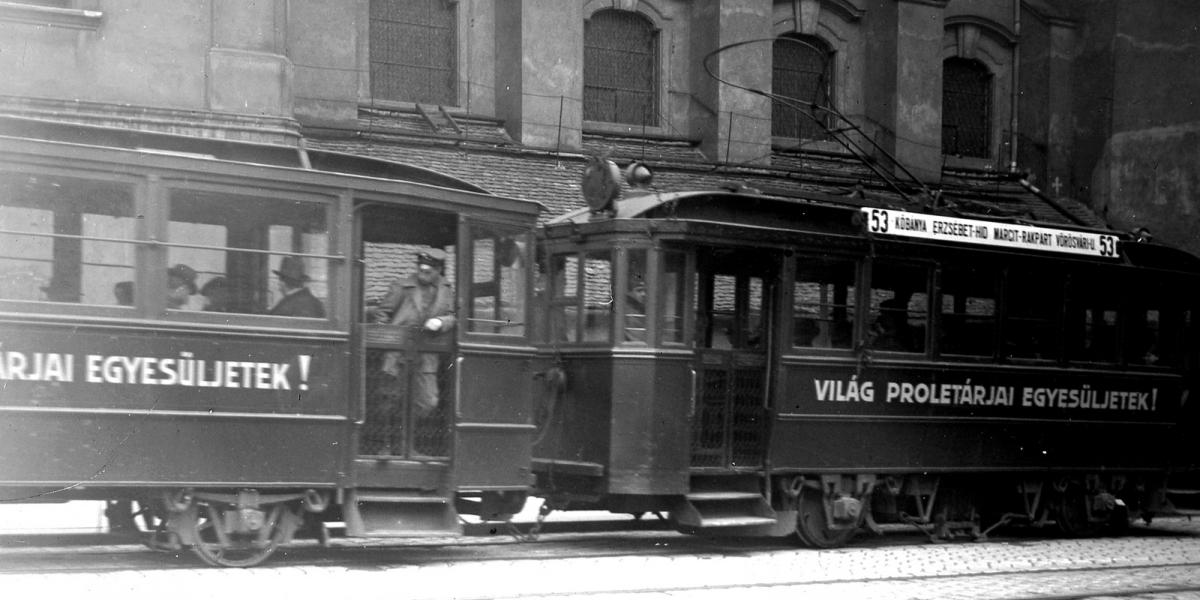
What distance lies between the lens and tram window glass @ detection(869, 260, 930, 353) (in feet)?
42.5

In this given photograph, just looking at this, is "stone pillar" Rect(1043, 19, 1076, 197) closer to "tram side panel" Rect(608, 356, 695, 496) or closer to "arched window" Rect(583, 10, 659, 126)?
"arched window" Rect(583, 10, 659, 126)

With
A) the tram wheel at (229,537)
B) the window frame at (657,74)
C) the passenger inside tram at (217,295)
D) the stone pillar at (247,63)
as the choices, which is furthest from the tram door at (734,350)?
the window frame at (657,74)

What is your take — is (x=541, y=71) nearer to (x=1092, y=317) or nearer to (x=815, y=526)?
(x=1092, y=317)

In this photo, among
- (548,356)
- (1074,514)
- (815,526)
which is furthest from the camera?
(1074,514)

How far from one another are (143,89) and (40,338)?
9.13 metres

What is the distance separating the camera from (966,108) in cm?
2595

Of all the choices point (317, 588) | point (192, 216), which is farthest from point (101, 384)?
point (317, 588)

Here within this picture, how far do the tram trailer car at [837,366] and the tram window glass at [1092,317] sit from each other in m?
0.02

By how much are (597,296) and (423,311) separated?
211 cm

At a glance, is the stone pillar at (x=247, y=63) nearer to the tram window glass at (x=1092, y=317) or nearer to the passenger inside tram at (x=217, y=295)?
the passenger inside tram at (x=217, y=295)

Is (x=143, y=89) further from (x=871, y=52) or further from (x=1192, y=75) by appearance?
(x=1192, y=75)

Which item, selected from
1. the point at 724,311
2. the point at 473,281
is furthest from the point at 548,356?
the point at 473,281

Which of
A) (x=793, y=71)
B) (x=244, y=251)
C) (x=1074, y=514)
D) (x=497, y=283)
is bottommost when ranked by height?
(x=1074, y=514)

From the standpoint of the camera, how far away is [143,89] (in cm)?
1730
